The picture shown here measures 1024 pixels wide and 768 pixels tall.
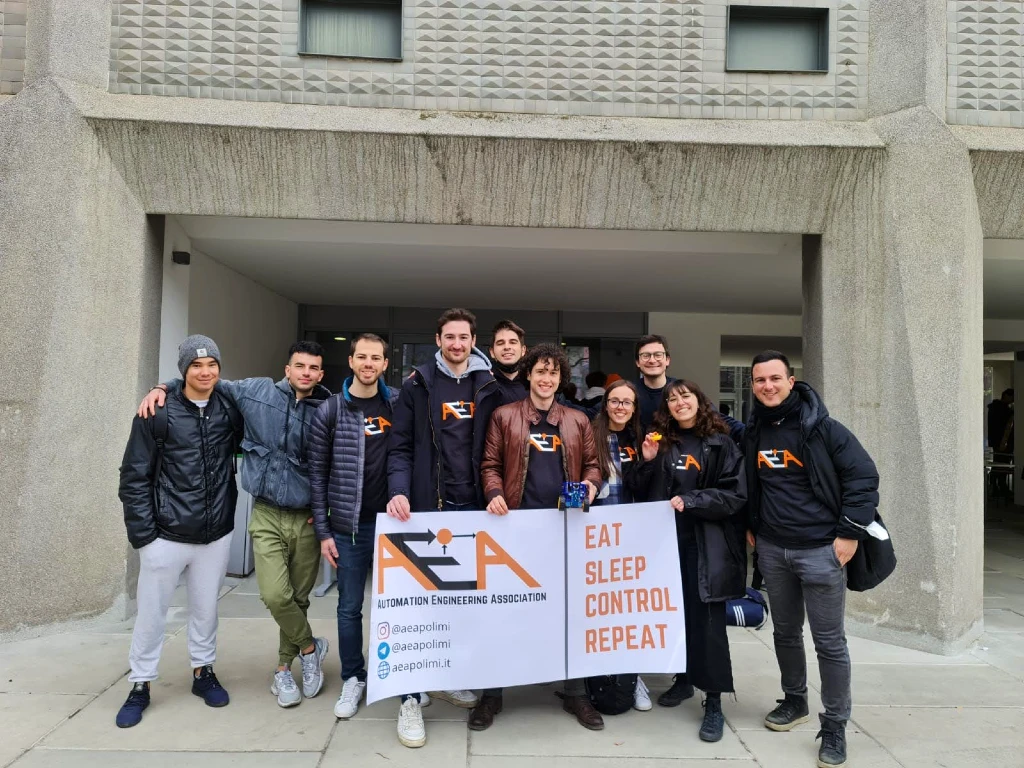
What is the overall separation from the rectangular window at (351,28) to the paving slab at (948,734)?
18.6ft

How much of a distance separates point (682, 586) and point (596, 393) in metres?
2.48

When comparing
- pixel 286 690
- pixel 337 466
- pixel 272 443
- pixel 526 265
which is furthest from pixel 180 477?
pixel 526 265

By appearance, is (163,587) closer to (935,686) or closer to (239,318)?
(935,686)

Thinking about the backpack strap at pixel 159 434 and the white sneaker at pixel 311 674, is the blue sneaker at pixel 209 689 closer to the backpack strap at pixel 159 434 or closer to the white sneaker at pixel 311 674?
the white sneaker at pixel 311 674

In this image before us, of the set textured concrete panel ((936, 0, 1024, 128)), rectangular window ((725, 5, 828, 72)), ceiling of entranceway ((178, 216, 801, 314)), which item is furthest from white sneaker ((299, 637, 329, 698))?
textured concrete panel ((936, 0, 1024, 128))

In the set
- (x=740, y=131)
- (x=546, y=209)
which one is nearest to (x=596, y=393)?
(x=546, y=209)

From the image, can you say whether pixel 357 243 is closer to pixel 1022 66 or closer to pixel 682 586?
pixel 682 586

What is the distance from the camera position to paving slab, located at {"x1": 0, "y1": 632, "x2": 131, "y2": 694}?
4.40 m

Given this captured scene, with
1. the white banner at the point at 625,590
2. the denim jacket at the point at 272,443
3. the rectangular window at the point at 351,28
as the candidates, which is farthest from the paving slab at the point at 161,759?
the rectangular window at the point at 351,28

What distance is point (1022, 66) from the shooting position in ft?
19.2

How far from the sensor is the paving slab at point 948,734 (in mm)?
3689

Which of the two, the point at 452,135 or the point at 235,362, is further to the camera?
the point at 235,362

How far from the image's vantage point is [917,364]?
546 centimetres

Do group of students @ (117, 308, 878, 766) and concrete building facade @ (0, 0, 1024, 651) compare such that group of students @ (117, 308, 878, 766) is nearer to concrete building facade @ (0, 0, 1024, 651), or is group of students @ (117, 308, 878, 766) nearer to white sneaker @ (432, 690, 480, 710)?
white sneaker @ (432, 690, 480, 710)
